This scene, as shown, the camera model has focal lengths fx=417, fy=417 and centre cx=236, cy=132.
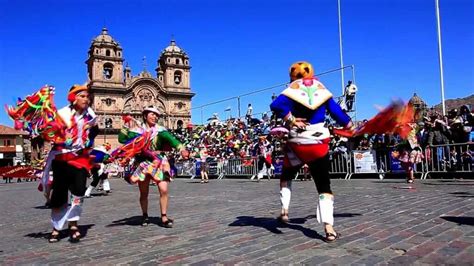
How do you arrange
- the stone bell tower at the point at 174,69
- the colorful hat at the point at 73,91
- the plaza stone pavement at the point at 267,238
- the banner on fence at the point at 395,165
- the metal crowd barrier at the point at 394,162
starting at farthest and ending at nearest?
the stone bell tower at the point at 174,69 < the banner on fence at the point at 395,165 < the metal crowd barrier at the point at 394,162 < the colorful hat at the point at 73,91 < the plaza stone pavement at the point at 267,238

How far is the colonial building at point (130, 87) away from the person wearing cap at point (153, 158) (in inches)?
2627

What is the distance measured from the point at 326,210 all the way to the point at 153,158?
2.66 m

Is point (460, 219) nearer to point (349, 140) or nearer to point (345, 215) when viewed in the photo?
point (345, 215)

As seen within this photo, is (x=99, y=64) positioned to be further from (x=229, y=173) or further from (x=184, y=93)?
(x=229, y=173)

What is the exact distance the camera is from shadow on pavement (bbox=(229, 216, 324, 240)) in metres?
4.75

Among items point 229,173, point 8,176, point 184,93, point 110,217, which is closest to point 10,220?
point 110,217

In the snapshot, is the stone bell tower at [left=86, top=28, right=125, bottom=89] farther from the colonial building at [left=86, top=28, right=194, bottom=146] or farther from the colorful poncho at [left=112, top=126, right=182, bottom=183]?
the colorful poncho at [left=112, top=126, right=182, bottom=183]

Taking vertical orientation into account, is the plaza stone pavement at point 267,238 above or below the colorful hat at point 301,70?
below

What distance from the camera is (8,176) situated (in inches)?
1344

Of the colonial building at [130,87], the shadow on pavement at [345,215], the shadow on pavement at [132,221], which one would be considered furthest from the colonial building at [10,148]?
the shadow on pavement at [345,215]

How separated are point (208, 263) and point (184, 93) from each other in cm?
8276

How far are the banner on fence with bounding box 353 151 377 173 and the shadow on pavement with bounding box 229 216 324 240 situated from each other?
10.4m

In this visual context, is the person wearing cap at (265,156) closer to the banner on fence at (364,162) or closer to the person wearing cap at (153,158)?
the banner on fence at (364,162)

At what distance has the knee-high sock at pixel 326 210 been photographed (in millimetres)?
4406
